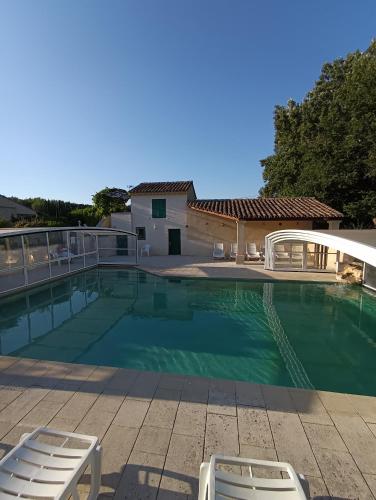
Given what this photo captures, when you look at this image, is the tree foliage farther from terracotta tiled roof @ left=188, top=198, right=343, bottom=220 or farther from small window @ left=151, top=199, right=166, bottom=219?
terracotta tiled roof @ left=188, top=198, right=343, bottom=220

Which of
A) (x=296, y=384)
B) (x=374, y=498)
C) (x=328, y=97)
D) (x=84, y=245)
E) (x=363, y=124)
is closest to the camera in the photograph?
(x=374, y=498)

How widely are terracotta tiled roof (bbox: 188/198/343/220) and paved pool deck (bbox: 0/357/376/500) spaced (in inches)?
521

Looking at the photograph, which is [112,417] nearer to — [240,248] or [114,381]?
[114,381]

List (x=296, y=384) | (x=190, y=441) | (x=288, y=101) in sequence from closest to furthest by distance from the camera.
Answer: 1. (x=190, y=441)
2. (x=296, y=384)
3. (x=288, y=101)

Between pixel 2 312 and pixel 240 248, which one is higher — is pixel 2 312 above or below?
below

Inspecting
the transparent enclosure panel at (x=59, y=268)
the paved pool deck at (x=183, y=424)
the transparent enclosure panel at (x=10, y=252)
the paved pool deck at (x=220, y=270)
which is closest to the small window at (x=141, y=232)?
the paved pool deck at (x=220, y=270)

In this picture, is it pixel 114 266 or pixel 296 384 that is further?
pixel 114 266

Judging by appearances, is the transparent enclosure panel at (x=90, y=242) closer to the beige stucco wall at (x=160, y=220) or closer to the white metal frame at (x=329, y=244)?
the beige stucco wall at (x=160, y=220)

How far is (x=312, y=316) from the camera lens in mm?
8695

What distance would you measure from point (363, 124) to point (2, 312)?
22.4 m

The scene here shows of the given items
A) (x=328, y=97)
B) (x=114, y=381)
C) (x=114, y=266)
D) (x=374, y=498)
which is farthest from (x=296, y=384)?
(x=328, y=97)

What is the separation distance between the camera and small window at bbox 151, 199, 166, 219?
19.4 metres

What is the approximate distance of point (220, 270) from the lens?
14352 millimetres

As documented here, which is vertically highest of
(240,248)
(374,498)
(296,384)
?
(240,248)
